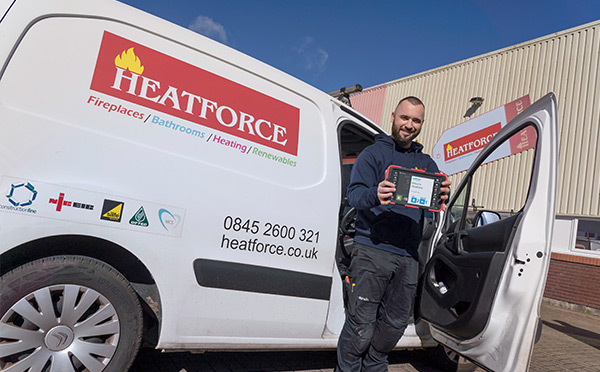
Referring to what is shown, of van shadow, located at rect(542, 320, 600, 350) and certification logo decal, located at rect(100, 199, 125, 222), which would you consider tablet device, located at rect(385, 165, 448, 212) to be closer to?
certification logo decal, located at rect(100, 199, 125, 222)

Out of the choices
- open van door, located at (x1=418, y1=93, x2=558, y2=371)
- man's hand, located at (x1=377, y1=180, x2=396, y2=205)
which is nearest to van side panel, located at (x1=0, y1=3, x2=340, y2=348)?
man's hand, located at (x1=377, y1=180, x2=396, y2=205)

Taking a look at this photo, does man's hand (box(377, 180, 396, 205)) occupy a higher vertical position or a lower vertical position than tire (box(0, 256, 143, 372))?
higher

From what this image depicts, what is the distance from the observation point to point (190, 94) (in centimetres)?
216

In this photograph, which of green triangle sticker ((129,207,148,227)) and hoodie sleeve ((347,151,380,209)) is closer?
green triangle sticker ((129,207,148,227))

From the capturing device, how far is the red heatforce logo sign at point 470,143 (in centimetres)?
453

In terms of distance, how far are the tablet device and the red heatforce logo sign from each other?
9.17ft

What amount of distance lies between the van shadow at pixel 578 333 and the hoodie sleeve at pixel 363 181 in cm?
474

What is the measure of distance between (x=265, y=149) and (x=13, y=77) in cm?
125

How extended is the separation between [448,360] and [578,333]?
3.98 m

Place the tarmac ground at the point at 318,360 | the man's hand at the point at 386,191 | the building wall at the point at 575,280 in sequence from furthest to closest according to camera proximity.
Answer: the building wall at the point at 575,280 → the tarmac ground at the point at 318,360 → the man's hand at the point at 386,191

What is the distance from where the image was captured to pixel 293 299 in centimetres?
234

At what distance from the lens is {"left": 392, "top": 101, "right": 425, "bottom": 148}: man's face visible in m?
2.34

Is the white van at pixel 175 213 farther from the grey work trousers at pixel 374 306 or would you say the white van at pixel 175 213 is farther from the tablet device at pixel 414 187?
the tablet device at pixel 414 187

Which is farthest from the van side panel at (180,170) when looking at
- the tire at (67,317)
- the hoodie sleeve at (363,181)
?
the hoodie sleeve at (363,181)
